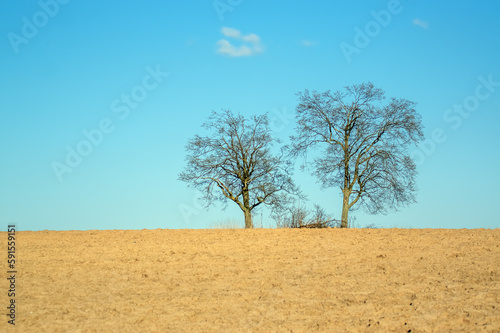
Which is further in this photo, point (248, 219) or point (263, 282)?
point (248, 219)

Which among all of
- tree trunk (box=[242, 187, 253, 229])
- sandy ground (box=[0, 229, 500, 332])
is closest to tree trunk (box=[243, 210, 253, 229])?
tree trunk (box=[242, 187, 253, 229])

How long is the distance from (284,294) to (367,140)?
14.0m

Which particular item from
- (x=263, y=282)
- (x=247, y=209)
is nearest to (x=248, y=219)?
(x=247, y=209)

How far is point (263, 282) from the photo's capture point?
1141cm

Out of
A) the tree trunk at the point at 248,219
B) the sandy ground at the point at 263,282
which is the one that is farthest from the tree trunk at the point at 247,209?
the sandy ground at the point at 263,282

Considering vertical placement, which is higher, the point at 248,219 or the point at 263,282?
the point at 248,219

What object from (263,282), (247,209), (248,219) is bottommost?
(263,282)

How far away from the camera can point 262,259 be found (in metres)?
13.8

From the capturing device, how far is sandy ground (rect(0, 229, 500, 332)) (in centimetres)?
890

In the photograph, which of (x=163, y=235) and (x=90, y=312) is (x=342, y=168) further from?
(x=90, y=312)

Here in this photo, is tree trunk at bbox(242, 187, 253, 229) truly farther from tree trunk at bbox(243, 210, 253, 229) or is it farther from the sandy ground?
the sandy ground

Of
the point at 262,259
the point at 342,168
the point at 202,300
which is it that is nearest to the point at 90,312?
the point at 202,300

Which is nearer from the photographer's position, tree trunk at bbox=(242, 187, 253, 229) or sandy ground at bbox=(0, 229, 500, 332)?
sandy ground at bbox=(0, 229, 500, 332)

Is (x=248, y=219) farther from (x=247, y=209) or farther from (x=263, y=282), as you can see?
(x=263, y=282)
